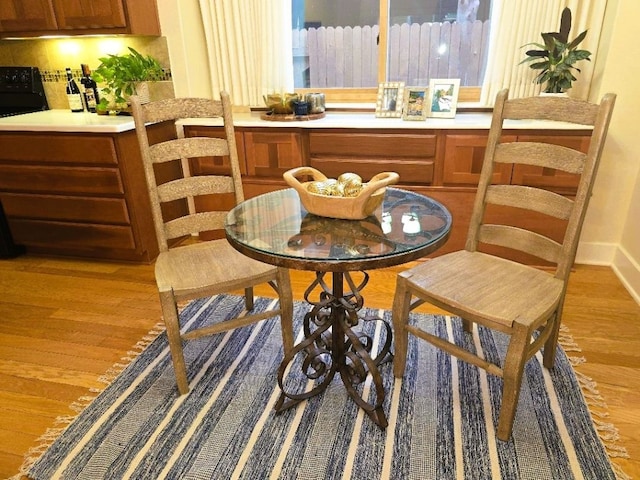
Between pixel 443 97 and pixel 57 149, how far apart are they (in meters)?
2.36

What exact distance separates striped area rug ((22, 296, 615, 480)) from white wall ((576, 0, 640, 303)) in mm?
1050

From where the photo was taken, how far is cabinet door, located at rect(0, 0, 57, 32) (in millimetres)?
2721

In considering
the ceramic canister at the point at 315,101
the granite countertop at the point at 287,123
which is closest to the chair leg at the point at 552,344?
the granite countertop at the point at 287,123

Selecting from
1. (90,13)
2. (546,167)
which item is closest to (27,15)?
(90,13)

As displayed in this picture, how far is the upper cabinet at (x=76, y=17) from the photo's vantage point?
2645 millimetres

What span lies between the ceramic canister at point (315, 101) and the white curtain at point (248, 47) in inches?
9.9

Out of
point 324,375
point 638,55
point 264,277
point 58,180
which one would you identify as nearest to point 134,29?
point 58,180

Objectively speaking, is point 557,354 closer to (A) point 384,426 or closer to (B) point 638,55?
(A) point 384,426

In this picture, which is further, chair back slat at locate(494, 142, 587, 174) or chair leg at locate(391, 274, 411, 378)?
chair leg at locate(391, 274, 411, 378)

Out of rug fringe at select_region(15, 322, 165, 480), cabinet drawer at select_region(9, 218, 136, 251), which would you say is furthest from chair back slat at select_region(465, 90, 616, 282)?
cabinet drawer at select_region(9, 218, 136, 251)

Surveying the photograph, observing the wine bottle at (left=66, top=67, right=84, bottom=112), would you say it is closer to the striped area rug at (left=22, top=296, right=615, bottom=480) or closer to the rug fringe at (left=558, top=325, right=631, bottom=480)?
the striped area rug at (left=22, top=296, right=615, bottom=480)

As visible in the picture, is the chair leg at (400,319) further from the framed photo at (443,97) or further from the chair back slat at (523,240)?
the framed photo at (443,97)

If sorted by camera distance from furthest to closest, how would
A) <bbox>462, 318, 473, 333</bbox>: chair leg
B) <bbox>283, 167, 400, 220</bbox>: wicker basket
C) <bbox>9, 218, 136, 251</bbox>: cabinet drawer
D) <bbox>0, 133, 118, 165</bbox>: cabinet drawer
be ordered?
<bbox>9, 218, 136, 251</bbox>: cabinet drawer
<bbox>0, 133, 118, 165</bbox>: cabinet drawer
<bbox>462, 318, 473, 333</bbox>: chair leg
<bbox>283, 167, 400, 220</bbox>: wicker basket

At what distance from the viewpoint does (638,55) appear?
2.31 metres
